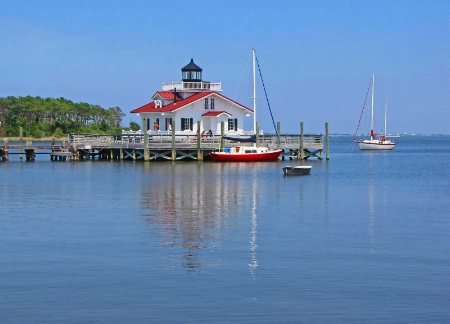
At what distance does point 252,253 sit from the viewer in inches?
858

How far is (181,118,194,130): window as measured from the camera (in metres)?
68.9

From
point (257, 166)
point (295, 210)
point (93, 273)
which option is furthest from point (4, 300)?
point (257, 166)

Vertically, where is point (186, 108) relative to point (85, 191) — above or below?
above

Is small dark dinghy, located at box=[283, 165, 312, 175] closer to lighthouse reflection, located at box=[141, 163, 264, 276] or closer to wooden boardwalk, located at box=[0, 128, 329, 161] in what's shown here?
lighthouse reflection, located at box=[141, 163, 264, 276]

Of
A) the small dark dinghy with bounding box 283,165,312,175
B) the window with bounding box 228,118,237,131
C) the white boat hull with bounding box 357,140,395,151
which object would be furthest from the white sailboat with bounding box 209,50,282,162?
the white boat hull with bounding box 357,140,395,151

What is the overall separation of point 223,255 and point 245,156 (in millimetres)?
42632

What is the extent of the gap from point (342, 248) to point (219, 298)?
22.7 feet

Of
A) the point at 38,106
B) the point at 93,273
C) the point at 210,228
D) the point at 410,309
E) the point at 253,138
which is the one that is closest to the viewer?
the point at 410,309

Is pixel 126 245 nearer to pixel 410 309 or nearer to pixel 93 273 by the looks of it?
pixel 93 273

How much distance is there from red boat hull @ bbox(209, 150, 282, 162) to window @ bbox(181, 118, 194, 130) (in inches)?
255

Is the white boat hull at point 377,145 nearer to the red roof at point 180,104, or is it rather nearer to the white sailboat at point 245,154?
the red roof at point 180,104

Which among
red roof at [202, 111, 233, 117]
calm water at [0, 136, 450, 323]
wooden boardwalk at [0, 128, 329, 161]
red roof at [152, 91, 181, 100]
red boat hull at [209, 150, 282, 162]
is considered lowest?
calm water at [0, 136, 450, 323]

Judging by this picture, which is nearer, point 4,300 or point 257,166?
point 4,300

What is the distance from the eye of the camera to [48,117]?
505ft
